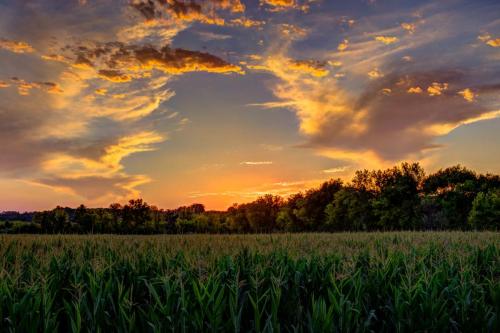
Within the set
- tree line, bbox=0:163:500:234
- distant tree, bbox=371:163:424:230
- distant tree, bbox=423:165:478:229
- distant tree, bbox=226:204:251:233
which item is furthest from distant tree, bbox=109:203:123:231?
distant tree, bbox=423:165:478:229

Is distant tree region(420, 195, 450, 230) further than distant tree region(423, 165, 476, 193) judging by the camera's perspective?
No

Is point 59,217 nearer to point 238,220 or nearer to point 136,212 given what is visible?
point 136,212

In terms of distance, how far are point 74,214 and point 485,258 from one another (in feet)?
197

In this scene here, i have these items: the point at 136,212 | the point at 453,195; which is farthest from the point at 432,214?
the point at 136,212

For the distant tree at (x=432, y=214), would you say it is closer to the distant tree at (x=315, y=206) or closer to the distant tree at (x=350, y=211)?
Answer: the distant tree at (x=350, y=211)

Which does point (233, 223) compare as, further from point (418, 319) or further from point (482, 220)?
point (418, 319)

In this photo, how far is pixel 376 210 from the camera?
2625 inches

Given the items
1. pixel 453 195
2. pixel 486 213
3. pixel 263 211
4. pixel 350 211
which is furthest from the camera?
pixel 263 211

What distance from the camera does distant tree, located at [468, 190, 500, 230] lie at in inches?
2202

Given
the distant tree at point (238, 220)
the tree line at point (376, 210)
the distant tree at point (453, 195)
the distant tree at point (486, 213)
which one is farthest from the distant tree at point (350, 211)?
the distant tree at point (238, 220)

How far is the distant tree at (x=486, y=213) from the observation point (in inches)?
2202

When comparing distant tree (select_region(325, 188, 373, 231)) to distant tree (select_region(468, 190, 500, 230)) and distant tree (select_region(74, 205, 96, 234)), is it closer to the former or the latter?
distant tree (select_region(468, 190, 500, 230))

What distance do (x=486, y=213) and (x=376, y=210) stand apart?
15268mm

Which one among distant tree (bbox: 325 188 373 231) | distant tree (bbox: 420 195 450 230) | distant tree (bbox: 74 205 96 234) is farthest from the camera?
distant tree (bbox: 325 188 373 231)
